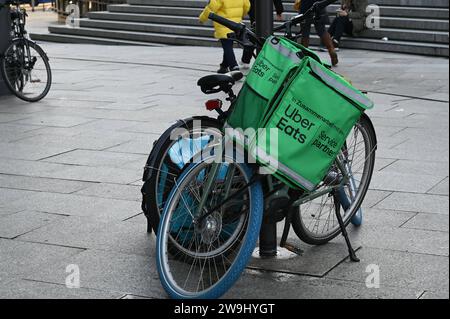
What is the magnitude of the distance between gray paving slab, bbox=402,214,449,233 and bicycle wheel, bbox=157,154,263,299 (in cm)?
127

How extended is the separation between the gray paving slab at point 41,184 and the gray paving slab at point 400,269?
2351mm

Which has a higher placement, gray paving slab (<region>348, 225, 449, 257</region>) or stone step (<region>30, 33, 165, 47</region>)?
gray paving slab (<region>348, 225, 449, 257</region>)

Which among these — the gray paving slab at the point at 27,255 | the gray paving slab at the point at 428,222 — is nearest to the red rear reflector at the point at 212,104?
the gray paving slab at the point at 27,255

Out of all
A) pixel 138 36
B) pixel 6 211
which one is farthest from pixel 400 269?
pixel 138 36

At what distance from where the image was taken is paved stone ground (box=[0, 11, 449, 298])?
4.28 metres

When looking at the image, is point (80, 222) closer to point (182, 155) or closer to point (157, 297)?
point (182, 155)

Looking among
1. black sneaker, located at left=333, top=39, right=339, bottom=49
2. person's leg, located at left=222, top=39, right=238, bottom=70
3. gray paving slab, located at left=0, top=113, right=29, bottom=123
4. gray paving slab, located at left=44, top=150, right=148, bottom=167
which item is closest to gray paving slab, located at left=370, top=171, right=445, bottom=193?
gray paving slab, located at left=44, top=150, right=148, bottom=167

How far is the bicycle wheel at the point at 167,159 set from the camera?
15.4 ft

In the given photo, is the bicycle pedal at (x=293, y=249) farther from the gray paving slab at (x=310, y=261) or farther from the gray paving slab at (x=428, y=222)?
the gray paving slab at (x=428, y=222)

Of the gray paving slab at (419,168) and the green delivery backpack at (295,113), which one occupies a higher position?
the green delivery backpack at (295,113)

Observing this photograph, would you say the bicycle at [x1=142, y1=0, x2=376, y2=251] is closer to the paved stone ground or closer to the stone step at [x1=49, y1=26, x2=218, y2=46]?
the paved stone ground

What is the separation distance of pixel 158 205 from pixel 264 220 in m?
0.78

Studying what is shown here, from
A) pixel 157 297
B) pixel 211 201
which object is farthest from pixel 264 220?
pixel 157 297

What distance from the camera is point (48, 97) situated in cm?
1075
